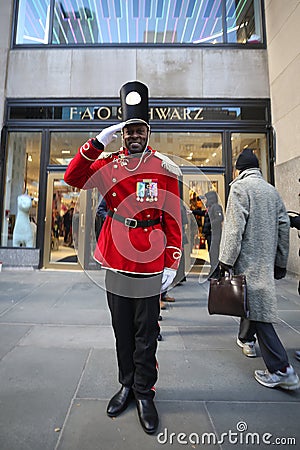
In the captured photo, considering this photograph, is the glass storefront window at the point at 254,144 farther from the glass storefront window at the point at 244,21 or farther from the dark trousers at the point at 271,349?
the dark trousers at the point at 271,349

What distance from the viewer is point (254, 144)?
25.4 ft

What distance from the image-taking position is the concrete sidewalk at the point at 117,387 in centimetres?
166

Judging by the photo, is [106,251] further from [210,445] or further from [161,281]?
[210,445]

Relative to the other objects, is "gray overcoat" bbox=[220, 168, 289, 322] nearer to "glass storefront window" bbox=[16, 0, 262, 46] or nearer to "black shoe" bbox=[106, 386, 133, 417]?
"black shoe" bbox=[106, 386, 133, 417]

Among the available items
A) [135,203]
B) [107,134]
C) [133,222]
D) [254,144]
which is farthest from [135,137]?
[254,144]

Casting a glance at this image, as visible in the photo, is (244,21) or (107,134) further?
(244,21)

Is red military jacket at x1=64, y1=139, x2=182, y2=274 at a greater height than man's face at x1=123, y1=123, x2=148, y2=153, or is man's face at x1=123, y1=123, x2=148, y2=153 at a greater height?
man's face at x1=123, y1=123, x2=148, y2=153

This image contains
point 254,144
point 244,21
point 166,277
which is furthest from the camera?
point 244,21

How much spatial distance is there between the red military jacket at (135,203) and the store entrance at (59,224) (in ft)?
19.3

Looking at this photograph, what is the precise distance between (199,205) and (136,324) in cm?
470

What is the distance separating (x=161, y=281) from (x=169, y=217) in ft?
1.43

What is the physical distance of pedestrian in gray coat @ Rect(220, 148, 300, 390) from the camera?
2.26m

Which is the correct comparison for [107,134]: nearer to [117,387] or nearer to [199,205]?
[117,387]

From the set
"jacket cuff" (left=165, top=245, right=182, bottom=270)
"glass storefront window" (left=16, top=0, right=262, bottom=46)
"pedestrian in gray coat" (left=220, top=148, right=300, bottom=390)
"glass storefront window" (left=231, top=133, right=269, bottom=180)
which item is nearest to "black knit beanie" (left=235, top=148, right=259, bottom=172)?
"pedestrian in gray coat" (left=220, top=148, right=300, bottom=390)
